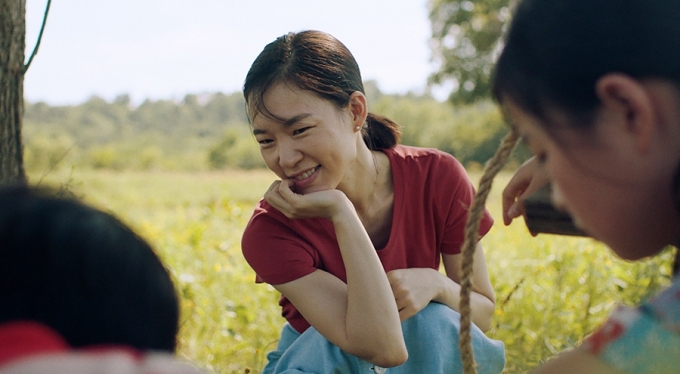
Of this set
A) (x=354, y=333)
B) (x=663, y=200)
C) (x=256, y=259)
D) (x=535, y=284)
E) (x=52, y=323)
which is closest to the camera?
(x=52, y=323)

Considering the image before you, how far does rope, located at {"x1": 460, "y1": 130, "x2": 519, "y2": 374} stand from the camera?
4.15 feet

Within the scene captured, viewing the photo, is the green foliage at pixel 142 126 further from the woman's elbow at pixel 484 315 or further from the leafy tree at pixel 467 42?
the woman's elbow at pixel 484 315

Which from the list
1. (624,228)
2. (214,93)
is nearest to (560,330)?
(624,228)

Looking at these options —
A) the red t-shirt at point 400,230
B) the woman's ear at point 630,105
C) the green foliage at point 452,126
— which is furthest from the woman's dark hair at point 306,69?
the green foliage at point 452,126

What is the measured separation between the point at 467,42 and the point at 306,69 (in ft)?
83.4

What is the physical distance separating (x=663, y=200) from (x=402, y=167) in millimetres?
1237

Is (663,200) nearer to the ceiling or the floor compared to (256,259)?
nearer to the ceiling

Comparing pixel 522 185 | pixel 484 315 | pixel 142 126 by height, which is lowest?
pixel 142 126

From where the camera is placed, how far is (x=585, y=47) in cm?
93

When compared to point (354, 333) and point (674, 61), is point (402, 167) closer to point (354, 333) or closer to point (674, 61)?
point (354, 333)

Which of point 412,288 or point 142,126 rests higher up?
point 412,288

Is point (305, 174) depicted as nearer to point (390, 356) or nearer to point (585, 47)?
point (390, 356)

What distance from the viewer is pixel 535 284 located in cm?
392

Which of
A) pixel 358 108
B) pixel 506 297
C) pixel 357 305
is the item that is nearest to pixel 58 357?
pixel 357 305
